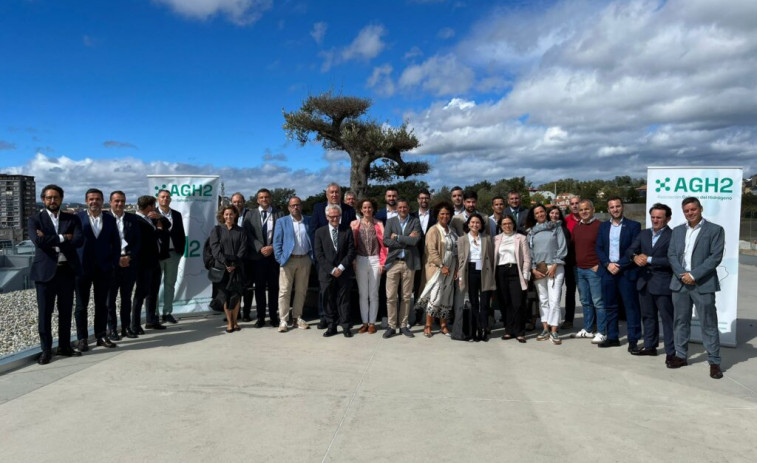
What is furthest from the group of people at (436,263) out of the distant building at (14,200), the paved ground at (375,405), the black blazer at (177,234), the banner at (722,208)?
the distant building at (14,200)

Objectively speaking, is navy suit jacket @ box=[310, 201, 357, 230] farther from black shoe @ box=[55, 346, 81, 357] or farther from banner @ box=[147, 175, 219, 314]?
black shoe @ box=[55, 346, 81, 357]

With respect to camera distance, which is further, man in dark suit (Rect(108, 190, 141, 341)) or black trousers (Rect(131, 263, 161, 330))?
black trousers (Rect(131, 263, 161, 330))

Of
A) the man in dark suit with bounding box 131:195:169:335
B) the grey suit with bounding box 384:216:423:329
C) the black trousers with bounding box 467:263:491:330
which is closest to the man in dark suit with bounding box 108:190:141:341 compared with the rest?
the man in dark suit with bounding box 131:195:169:335

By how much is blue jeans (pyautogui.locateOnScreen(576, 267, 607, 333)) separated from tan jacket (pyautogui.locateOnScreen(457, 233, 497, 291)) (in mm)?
1142

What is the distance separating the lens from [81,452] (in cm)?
305

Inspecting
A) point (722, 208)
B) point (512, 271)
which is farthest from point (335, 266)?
point (722, 208)

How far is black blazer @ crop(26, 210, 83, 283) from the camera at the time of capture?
15.8 feet

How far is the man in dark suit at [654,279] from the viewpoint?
5.13 metres

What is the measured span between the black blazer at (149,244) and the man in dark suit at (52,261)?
1137 millimetres

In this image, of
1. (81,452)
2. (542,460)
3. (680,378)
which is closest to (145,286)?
(81,452)

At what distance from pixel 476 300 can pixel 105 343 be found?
4647mm

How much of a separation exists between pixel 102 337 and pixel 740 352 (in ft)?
25.4

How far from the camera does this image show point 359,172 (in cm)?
1581

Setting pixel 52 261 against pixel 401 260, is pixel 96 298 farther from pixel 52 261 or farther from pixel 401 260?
pixel 401 260
